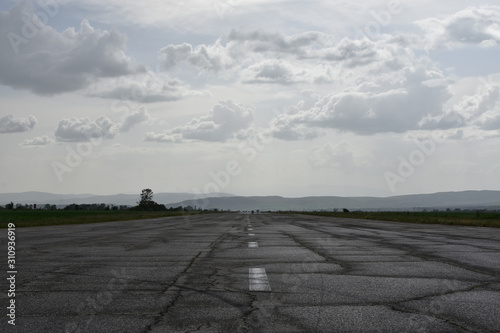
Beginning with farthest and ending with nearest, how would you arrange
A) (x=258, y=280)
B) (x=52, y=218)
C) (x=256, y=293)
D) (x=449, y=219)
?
1. (x=52, y=218)
2. (x=449, y=219)
3. (x=258, y=280)
4. (x=256, y=293)

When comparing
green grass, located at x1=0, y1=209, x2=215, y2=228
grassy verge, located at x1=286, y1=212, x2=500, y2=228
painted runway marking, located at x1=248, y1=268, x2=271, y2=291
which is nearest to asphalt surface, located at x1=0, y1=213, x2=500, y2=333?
painted runway marking, located at x1=248, y1=268, x2=271, y2=291

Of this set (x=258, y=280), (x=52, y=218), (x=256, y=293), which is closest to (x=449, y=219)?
(x=52, y=218)

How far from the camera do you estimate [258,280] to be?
8539 mm

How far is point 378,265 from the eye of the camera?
35.1 feet

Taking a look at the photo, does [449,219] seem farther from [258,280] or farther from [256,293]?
[256,293]

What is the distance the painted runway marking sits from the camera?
776 centimetres

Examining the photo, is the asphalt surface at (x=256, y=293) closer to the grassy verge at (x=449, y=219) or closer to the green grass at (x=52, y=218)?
the green grass at (x=52, y=218)

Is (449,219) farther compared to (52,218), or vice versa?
(52,218)

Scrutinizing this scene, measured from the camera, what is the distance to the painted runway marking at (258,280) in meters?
7.76

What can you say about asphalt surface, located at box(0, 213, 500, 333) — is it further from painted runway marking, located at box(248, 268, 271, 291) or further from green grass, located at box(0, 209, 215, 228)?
green grass, located at box(0, 209, 215, 228)

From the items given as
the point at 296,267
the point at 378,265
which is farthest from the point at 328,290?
the point at 378,265

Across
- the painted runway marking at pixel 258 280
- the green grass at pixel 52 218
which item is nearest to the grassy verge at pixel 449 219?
the green grass at pixel 52 218

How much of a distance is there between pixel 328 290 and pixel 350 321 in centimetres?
193

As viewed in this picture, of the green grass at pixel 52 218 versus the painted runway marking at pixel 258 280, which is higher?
the painted runway marking at pixel 258 280
